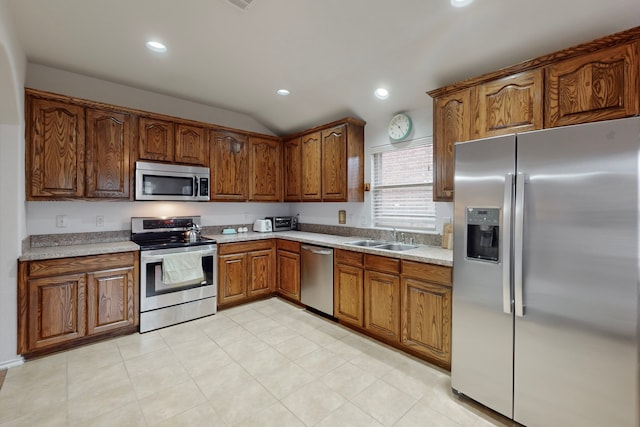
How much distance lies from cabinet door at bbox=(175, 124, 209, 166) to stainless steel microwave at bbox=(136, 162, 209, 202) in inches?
4.0

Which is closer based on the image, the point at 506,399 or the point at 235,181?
the point at 506,399

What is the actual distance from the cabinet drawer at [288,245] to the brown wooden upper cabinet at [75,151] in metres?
1.90

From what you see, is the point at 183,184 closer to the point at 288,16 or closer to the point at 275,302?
the point at 275,302

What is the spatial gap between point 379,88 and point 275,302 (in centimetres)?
302

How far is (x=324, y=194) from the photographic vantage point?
395 centimetres

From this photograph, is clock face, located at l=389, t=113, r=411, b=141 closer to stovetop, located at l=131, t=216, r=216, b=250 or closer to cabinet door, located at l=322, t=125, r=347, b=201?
cabinet door, located at l=322, t=125, r=347, b=201

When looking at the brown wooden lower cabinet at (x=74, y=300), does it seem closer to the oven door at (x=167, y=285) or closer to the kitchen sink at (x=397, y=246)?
the oven door at (x=167, y=285)

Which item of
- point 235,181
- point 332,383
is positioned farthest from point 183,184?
point 332,383

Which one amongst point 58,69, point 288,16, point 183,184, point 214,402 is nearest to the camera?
point 214,402

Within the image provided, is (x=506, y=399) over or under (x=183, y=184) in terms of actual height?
under

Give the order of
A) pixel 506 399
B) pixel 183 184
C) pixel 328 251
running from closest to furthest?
1. pixel 506 399
2. pixel 328 251
3. pixel 183 184

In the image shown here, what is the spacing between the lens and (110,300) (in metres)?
2.87

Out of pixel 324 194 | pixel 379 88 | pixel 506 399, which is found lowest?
pixel 506 399

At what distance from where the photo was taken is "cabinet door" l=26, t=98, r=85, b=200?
8.84 ft
